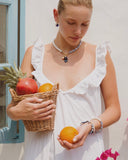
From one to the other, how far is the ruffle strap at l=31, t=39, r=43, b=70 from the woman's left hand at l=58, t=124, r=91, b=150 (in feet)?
1.58

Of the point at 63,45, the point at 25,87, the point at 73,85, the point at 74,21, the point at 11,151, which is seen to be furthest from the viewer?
the point at 11,151

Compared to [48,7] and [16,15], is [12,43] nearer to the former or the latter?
[16,15]

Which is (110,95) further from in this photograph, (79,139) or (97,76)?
(79,139)

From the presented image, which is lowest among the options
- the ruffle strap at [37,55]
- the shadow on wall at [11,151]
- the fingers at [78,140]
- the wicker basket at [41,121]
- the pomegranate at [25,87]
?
the shadow on wall at [11,151]

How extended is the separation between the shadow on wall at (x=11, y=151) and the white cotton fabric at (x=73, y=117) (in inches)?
18.0

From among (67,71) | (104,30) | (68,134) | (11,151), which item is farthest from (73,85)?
(11,151)

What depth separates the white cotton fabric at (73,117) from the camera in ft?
5.61

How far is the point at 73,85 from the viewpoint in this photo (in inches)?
69.6

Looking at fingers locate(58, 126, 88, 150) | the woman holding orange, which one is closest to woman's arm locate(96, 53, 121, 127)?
the woman holding orange

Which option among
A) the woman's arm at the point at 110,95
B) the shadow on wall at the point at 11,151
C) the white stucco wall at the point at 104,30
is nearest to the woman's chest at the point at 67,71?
the woman's arm at the point at 110,95

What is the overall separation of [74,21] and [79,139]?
0.63 meters

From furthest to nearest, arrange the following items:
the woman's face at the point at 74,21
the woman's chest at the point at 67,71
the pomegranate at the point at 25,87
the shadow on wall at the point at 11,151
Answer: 1. the shadow on wall at the point at 11,151
2. the woman's chest at the point at 67,71
3. the woman's face at the point at 74,21
4. the pomegranate at the point at 25,87

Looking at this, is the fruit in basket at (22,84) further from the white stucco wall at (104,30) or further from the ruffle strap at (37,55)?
the white stucco wall at (104,30)

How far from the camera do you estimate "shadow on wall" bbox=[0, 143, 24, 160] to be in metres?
→ 2.20
